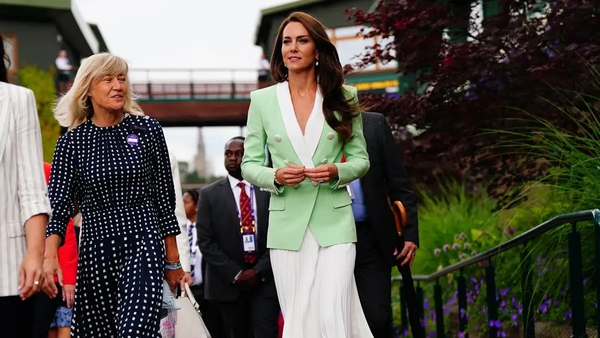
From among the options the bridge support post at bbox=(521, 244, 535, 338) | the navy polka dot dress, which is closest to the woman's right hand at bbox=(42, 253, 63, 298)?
the navy polka dot dress

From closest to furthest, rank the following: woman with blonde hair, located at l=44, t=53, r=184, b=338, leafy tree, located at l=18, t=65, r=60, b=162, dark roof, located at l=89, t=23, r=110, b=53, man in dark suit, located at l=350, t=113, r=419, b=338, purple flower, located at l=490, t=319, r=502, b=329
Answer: woman with blonde hair, located at l=44, t=53, r=184, b=338, man in dark suit, located at l=350, t=113, r=419, b=338, purple flower, located at l=490, t=319, r=502, b=329, leafy tree, located at l=18, t=65, r=60, b=162, dark roof, located at l=89, t=23, r=110, b=53

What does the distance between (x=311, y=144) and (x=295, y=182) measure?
0.35 m

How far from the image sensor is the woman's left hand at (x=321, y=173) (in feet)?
19.9

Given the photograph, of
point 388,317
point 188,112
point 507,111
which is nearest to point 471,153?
point 507,111

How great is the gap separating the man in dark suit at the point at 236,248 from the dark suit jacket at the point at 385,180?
69.8 inches

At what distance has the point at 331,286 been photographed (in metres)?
6.08

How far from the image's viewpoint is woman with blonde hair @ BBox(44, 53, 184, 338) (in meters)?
5.91

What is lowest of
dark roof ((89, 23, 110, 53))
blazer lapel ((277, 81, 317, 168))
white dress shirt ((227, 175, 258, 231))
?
white dress shirt ((227, 175, 258, 231))

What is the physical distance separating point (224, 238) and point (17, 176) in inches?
190

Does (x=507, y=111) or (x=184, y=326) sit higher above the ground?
(x=507, y=111)

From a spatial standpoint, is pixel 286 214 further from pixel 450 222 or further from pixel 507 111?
pixel 450 222

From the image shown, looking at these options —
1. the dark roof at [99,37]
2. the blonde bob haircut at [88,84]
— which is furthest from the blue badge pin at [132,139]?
the dark roof at [99,37]

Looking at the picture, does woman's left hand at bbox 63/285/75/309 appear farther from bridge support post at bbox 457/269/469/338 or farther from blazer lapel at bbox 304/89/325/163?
bridge support post at bbox 457/269/469/338

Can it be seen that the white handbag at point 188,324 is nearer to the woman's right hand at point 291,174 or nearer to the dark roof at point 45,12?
the woman's right hand at point 291,174
